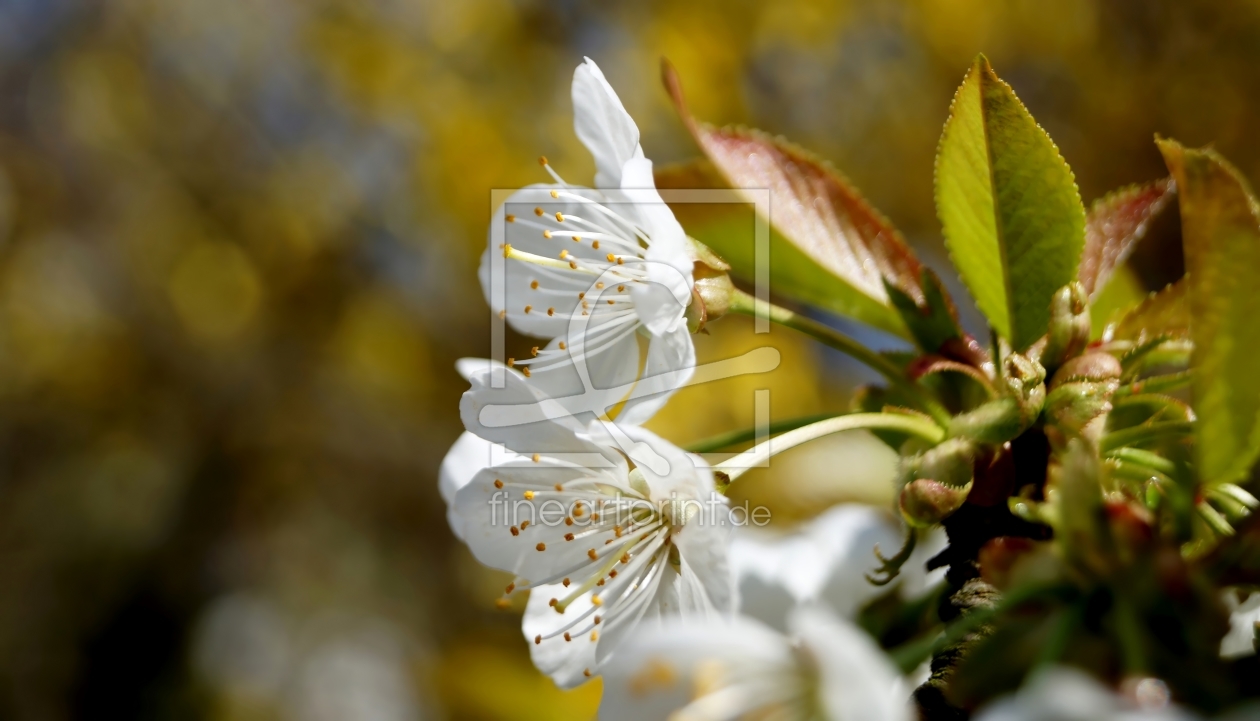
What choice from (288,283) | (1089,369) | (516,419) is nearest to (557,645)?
(516,419)

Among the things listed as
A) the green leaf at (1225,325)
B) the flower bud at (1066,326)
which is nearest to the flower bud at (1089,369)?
the flower bud at (1066,326)

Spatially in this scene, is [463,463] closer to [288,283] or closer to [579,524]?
[579,524]

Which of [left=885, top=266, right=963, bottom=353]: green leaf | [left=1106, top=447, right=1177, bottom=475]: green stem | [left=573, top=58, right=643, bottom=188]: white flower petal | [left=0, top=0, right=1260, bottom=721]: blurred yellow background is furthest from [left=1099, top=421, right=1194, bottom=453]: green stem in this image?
[left=0, top=0, right=1260, bottom=721]: blurred yellow background

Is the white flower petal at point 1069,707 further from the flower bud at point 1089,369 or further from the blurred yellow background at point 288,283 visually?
the blurred yellow background at point 288,283

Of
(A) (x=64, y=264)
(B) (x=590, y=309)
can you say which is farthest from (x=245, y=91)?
(B) (x=590, y=309)

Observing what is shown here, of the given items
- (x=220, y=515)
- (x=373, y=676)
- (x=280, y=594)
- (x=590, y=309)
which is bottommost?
(x=373, y=676)

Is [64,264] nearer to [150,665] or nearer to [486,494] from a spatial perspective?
[150,665]
